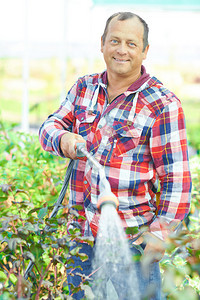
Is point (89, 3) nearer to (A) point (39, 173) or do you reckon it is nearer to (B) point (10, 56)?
(A) point (39, 173)

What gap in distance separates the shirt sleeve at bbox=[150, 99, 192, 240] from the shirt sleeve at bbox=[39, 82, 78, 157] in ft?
1.30

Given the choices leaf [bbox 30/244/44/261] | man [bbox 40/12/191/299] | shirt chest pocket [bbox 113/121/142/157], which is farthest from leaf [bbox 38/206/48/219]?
shirt chest pocket [bbox 113/121/142/157]

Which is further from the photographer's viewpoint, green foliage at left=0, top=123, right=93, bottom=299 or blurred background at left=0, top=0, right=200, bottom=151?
blurred background at left=0, top=0, right=200, bottom=151

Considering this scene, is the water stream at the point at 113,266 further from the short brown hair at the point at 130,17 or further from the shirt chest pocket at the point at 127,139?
the short brown hair at the point at 130,17

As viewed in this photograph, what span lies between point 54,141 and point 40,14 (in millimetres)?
19304

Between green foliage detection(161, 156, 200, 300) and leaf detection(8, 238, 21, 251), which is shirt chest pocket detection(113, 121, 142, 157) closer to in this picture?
green foliage detection(161, 156, 200, 300)

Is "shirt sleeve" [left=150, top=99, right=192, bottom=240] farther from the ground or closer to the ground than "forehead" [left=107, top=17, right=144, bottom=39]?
closer to the ground

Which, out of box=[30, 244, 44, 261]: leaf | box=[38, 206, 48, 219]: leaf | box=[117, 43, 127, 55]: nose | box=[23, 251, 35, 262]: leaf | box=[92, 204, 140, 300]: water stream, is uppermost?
box=[117, 43, 127, 55]: nose

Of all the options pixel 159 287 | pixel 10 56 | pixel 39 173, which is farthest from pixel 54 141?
pixel 10 56

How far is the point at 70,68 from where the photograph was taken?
1636 centimetres

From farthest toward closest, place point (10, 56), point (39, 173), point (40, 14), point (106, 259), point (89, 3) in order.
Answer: point (10, 56)
point (40, 14)
point (89, 3)
point (39, 173)
point (106, 259)

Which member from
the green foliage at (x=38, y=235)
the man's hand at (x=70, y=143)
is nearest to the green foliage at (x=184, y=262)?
the green foliage at (x=38, y=235)

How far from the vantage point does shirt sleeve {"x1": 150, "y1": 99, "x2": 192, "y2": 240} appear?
177 centimetres

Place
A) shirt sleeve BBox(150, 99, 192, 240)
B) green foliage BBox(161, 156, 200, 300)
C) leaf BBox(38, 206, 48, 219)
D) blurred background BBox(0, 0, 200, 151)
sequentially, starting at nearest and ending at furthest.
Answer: green foliage BBox(161, 156, 200, 300) → leaf BBox(38, 206, 48, 219) → shirt sleeve BBox(150, 99, 192, 240) → blurred background BBox(0, 0, 200, 151)
